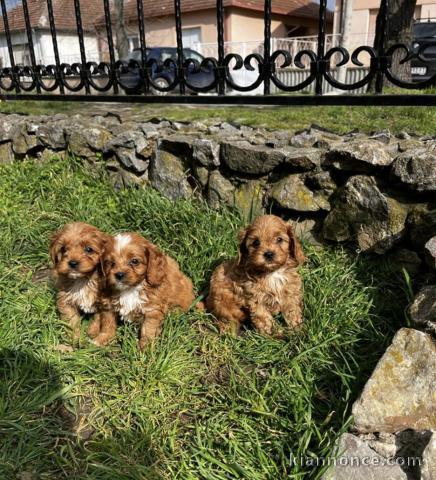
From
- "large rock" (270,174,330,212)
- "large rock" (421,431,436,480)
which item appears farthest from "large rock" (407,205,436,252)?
"large rock" (421,431,436,480)

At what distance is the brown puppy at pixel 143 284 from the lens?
3.35 meters

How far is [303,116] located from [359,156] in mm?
2043

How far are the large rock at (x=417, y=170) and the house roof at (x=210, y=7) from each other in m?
25.8

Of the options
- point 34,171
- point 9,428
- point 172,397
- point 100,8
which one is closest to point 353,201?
point 172,397

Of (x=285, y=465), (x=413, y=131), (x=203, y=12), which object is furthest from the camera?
(x=203, y=12)

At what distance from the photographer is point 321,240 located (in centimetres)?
411

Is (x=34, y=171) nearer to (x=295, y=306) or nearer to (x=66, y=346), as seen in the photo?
(x=66, y=346)

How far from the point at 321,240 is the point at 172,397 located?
1.92 metres

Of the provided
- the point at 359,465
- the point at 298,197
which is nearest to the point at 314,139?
the point at 298,197

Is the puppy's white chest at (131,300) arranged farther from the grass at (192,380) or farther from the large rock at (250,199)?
the large rock at (250,199)

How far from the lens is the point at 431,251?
3115 mm

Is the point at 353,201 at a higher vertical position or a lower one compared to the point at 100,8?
lower

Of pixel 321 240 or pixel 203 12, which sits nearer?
pixel 321 240

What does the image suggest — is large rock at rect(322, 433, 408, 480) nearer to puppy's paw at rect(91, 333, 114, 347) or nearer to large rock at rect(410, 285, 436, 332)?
large rock at rect(410, 285, 436, 332)
